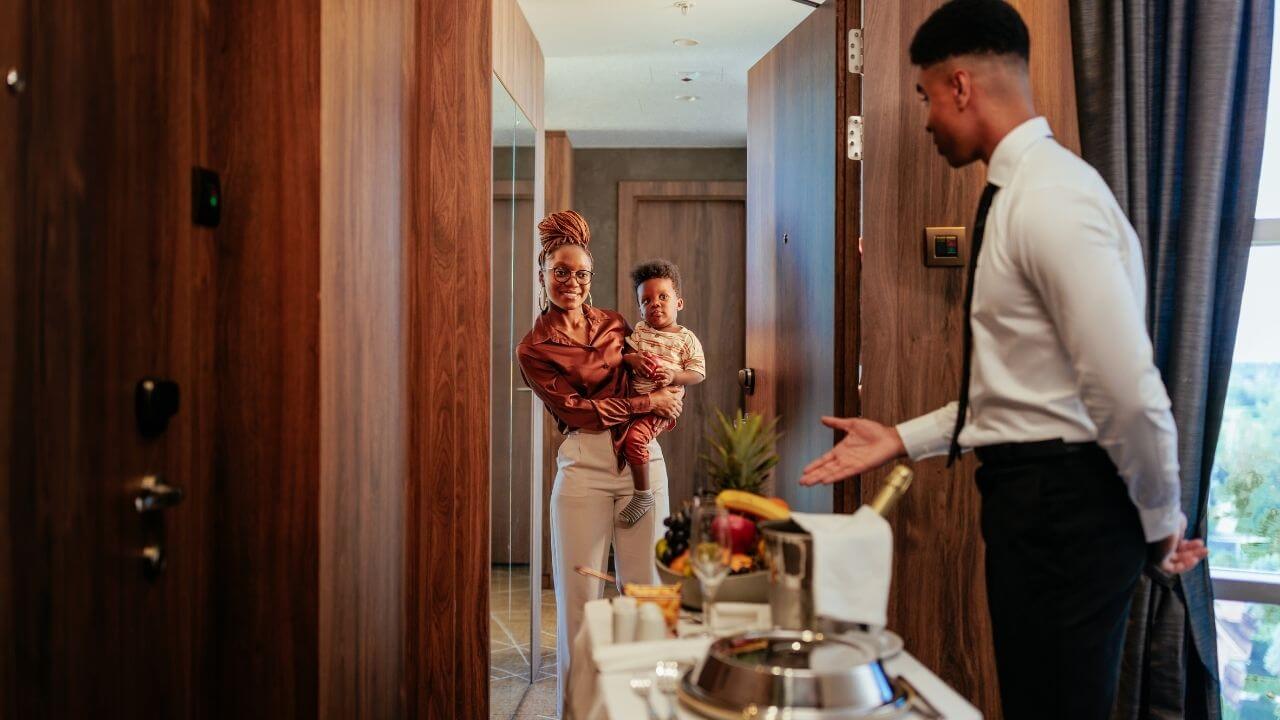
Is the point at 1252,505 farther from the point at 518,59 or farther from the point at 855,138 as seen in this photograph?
the point at 518,59

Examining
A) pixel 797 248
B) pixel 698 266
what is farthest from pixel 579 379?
pixel 698 266

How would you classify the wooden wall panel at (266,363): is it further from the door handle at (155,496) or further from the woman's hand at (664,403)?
the woman's hand at (664,403)

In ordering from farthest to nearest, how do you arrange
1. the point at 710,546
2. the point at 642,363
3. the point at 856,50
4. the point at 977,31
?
the point at 642,363
the point at 856,50
the point at 977,31
the point at 710,546

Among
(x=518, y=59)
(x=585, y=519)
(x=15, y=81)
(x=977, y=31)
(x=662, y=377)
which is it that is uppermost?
(x=518, y=59)

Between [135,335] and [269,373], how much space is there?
28cm

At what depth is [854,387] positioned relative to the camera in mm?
2541

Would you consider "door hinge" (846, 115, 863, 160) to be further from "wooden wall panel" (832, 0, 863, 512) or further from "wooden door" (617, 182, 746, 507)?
"wooden door" (617, 182, 746, 507)

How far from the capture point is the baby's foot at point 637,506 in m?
3.00

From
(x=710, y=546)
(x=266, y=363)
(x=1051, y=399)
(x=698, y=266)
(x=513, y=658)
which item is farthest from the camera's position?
(x=698, y=266)

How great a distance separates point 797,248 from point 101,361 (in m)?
1.98

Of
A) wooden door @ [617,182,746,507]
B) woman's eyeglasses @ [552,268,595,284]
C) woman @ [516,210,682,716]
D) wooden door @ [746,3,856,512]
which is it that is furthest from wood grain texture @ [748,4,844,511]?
wooden door @ [617,182,746,507]

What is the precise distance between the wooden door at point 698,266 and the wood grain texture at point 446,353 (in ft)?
11.2

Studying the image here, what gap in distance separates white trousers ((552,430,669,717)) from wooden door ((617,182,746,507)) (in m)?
3.00

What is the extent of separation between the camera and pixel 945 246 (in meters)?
2.44
